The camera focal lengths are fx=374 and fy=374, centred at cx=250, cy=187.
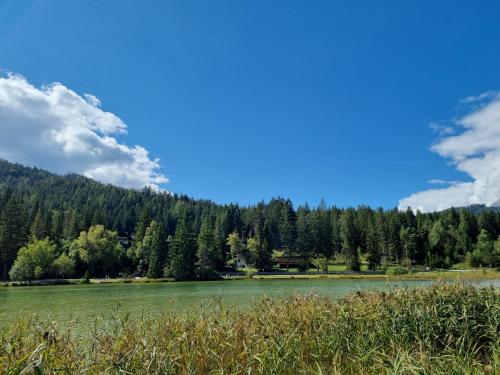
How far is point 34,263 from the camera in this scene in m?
85.6

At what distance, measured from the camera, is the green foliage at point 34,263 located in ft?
277

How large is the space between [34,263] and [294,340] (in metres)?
93.9

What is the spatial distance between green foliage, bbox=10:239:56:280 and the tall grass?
89017 mm

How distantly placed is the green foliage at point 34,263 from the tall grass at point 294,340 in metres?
89.0

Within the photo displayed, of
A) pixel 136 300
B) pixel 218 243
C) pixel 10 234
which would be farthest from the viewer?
pixel 218 243

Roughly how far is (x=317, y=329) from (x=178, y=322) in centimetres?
328

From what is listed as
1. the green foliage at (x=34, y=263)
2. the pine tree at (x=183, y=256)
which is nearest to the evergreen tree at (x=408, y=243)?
the pine tree at (x=183, y=256)

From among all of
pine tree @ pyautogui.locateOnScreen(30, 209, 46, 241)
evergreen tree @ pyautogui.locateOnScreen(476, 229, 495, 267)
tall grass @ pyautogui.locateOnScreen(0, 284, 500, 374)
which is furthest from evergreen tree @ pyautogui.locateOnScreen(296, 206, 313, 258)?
tall grass @ pyautogui.locateOnScreen(0, 284, 500, 374)

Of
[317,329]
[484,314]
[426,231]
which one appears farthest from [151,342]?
[426,231]

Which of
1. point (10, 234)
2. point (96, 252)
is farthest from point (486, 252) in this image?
point (10, 234)

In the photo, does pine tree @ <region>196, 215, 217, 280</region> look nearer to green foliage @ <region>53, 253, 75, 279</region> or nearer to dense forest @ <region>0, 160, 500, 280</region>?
dense forest @ <region>0, 160, 500, 280</region>

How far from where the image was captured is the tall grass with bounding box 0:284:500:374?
5.71 meters

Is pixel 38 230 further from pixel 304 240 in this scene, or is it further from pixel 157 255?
pixel 304 240

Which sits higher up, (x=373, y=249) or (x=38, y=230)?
(x=38, y=230)
